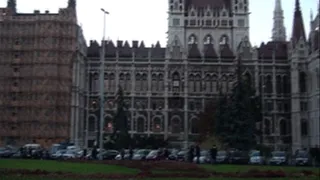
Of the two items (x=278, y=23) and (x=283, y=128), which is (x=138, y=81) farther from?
(x=278, y=23)

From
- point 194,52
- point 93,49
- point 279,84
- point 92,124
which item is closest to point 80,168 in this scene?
point 92,124

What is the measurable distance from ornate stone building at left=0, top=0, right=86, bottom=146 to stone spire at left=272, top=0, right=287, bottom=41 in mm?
68475

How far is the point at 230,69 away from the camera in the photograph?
90.0 meters

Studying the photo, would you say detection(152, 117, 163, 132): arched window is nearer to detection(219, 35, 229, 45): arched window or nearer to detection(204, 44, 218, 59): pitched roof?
detection(204, 44, 218, 59): pitched roof

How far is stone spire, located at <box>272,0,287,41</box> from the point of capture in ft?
431

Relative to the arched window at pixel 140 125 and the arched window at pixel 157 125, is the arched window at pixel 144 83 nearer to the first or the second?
the arched window at pixel 140 125

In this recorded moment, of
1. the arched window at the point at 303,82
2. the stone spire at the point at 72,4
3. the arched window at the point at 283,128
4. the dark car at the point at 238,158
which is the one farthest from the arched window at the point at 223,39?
the dark car at the point at 238,158

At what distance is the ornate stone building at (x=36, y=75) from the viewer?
7038cm

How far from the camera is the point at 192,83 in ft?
294

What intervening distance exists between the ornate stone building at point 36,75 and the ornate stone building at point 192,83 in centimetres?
1398

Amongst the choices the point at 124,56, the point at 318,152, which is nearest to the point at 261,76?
the point at 124,56

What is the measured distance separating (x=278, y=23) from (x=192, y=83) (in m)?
52.7

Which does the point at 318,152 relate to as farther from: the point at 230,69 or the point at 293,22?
the point at 293,22

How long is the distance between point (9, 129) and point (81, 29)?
74.2ft
